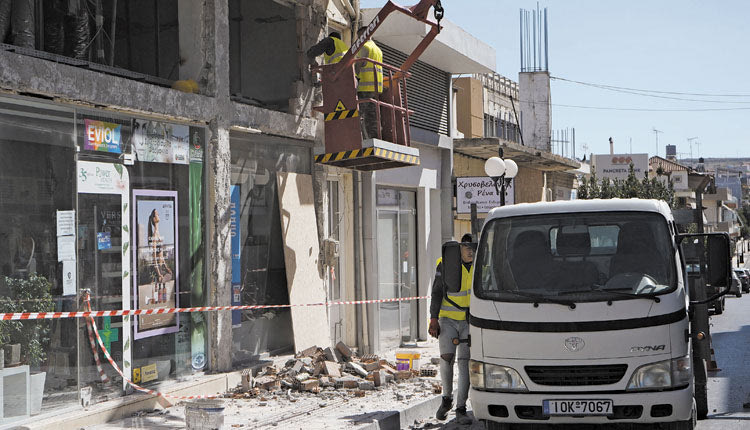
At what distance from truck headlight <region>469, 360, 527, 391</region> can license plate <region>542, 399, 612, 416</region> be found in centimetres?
24

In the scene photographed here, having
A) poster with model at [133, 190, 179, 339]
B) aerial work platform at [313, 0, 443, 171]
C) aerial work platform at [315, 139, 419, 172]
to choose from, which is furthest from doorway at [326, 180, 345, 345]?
poster with model at [133, 190, 179, 339]

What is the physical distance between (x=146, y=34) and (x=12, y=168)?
3.61 m

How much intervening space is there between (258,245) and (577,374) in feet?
21.0

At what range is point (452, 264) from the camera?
321 inches

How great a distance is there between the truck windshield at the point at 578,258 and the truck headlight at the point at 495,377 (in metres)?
0.56

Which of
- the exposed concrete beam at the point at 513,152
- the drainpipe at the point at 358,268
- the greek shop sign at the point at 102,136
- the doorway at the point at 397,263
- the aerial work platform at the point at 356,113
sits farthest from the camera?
the exposed concrete beam at the point at 513,152

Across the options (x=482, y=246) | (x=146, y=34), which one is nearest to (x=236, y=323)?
(x=146, y=34)

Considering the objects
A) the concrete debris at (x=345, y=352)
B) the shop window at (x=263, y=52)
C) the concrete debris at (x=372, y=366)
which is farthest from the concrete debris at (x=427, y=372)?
the shop window at (x=263, y=52)

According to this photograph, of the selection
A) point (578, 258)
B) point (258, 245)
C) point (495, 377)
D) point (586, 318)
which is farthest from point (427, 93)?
point (586, 318)

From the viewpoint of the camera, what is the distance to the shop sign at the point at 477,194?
1778cm

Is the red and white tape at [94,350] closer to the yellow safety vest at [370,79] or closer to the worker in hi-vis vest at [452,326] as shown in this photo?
the worker in hi-vis vest at [452,326]

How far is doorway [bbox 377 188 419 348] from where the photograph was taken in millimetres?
17016

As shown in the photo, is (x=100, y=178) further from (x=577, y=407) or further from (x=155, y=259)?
(x=577, y=407)

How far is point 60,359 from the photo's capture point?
8.97 m
